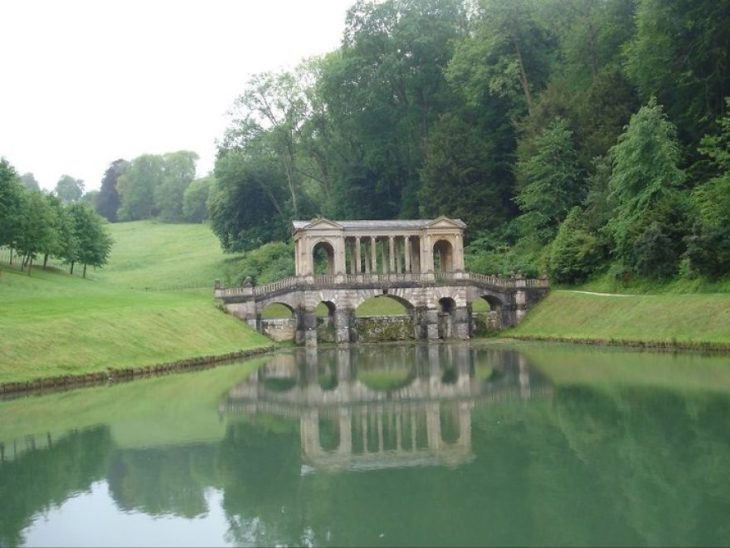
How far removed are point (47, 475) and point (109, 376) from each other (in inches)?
694

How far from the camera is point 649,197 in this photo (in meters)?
Answer: 51.3

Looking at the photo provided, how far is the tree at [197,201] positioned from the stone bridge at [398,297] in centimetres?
8604

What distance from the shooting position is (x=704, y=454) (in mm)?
19125

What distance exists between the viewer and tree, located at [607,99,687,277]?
48.8 meters

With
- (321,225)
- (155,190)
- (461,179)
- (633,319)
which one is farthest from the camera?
(155,190)

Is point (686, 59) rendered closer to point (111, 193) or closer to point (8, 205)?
point (8, 205)

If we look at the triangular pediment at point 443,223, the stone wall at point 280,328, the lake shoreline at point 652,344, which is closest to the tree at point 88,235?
the stone wall at point 280,328

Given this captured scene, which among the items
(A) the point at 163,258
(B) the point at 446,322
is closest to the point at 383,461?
(B) the point at 446,322

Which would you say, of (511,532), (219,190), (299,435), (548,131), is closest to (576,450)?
(511,532)

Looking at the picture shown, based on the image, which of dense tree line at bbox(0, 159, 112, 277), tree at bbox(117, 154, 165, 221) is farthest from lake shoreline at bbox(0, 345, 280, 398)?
tree at bbox(117, 154, 165, 221)

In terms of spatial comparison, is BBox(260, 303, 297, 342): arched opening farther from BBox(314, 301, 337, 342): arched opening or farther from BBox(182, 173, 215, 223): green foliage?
BBox(182, 173, 215, 223): green foliage

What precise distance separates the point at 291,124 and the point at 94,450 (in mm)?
66356

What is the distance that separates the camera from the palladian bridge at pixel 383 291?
193 ft

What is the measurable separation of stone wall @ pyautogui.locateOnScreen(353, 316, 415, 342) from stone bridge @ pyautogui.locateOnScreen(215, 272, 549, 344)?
18.6 inches
